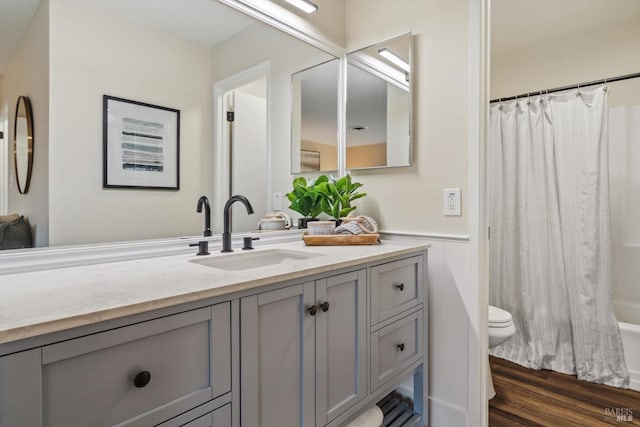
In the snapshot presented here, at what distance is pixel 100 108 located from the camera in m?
1.17

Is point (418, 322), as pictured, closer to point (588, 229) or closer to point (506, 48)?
point (588, 229)

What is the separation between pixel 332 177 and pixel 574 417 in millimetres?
1811

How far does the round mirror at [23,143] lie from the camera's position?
1.04m

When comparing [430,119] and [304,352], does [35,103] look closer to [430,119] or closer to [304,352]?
[304,352]

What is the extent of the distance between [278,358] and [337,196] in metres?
1.08

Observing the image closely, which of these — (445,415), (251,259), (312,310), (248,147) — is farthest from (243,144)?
(445,415)

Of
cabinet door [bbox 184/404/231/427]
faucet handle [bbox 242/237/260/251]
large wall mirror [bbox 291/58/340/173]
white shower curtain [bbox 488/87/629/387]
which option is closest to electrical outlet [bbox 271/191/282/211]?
large wall mirror [bbox 291/58/340/173]

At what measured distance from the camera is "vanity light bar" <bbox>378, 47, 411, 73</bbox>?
6.01 ft

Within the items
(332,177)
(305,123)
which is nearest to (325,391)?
(332,177)

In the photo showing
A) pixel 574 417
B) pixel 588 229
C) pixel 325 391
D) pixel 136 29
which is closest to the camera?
pixel 325 391

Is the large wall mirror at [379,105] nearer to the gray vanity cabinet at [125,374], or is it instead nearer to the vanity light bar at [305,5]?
the vanity light bar at [305,5]

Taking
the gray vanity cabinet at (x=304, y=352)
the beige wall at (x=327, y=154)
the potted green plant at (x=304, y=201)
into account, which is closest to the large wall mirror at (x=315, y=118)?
the beige wall at (x=327, y=154)

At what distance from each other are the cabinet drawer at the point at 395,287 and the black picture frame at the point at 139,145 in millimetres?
904

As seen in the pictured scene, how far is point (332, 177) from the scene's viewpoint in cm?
211
